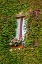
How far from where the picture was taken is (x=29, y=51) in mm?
10039

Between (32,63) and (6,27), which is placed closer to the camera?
(32,63)

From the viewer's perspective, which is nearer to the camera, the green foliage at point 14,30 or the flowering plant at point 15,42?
the green foliage at point 14,30

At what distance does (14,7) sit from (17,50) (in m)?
1.56

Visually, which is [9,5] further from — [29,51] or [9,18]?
[29,51]

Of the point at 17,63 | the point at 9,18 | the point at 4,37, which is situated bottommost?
the point at 17,63

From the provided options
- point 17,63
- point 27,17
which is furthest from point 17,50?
point 27,17

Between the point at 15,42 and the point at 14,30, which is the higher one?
the point at 14,30

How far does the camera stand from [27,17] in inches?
407

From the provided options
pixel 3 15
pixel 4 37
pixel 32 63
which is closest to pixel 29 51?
pixel 32 63

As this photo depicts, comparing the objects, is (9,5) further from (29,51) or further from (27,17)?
(29,51)

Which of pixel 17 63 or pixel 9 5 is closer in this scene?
pixel 17 63

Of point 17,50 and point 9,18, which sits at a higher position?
point 9,18

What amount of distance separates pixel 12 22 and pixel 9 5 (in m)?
0.66

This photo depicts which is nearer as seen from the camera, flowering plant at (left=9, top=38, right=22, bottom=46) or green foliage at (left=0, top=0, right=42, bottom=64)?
green foliage at (left=0, top=0, right=42, bottom=64)
